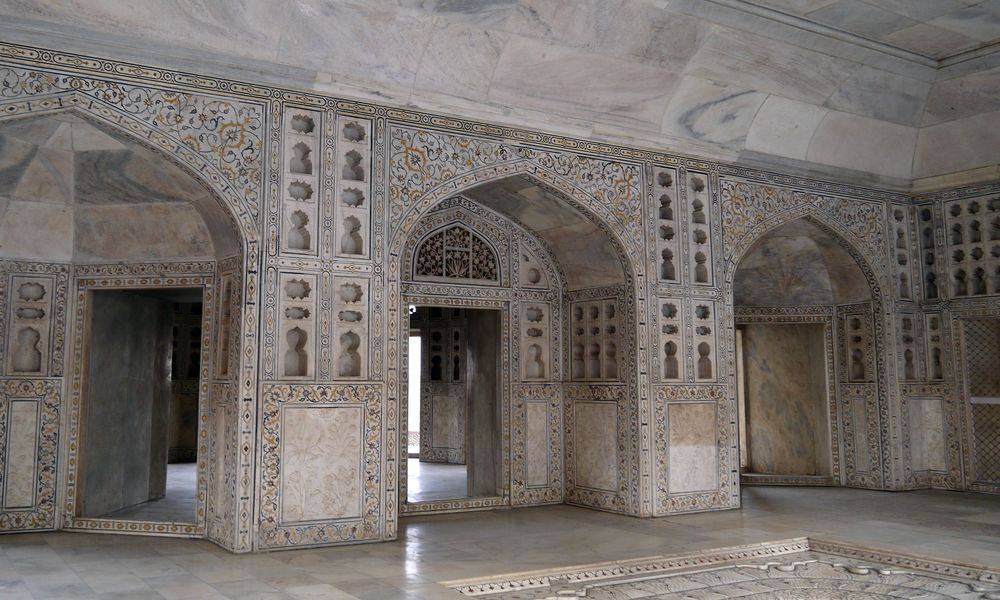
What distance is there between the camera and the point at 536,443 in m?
8.28

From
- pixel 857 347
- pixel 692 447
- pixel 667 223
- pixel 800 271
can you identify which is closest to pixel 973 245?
pixel 857 347

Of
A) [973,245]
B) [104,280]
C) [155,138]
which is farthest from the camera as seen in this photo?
[973,245]

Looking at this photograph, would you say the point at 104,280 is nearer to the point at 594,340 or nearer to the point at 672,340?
the point at 594,340

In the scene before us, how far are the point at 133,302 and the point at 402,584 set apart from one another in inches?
166

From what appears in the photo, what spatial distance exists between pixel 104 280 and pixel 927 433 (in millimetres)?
8662

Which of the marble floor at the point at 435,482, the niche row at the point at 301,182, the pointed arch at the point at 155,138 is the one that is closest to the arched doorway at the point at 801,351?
the marble floor at the point at 435,482

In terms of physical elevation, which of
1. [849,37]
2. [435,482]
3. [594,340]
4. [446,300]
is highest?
[849,37]

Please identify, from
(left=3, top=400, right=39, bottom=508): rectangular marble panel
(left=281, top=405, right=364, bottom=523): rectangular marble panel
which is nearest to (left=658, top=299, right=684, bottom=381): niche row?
(left=281, top=405, right=364, bottom=523): rectangular marble panel

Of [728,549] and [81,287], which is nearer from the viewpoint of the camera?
[728,549]

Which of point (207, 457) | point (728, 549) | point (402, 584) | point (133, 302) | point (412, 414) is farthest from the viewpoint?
point (412, 414)

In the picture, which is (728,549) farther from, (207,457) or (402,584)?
(207,457)

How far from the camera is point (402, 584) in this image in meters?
5.02

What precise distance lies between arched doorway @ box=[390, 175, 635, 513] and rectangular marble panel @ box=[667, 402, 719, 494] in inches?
17.8

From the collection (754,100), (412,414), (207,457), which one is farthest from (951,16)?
(412,414)
